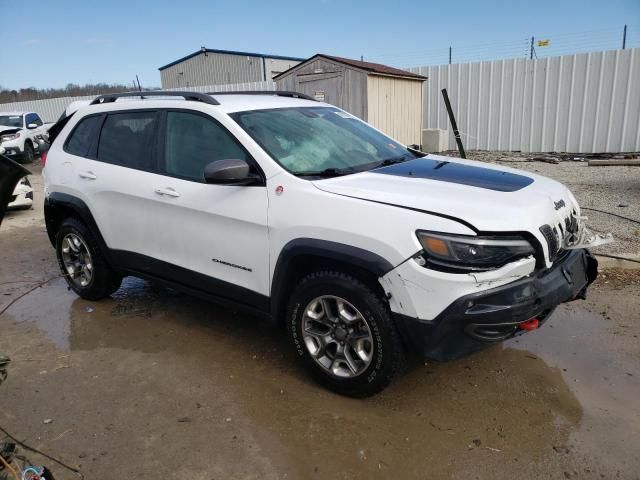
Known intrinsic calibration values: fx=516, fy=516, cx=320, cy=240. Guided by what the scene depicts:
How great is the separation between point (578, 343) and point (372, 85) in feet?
29.4

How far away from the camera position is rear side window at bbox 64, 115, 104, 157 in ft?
14.8

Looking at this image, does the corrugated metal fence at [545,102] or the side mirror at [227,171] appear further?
the corrugated metal fence at [545,102]

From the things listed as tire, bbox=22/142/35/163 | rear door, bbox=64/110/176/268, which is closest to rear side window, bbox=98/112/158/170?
rear door, bbox=64/110/176/268

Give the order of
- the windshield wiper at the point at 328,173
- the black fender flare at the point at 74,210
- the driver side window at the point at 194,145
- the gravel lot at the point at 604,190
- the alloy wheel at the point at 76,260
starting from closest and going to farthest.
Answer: the windshield wiper at the point at 328,173
the driver side window at the point at 194,145
the black fender flare at the point at 74,210
the alloy wheel at the point at 76,260
the gravel lot at the point at 604,190

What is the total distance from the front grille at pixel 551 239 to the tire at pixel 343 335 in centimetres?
94

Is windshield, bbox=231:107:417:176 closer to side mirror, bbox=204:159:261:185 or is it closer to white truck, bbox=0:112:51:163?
side mirror, bbox=204:159:261:185

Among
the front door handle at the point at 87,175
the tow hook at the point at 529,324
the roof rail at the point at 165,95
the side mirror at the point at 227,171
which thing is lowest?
the tow hook at the point at 529,324

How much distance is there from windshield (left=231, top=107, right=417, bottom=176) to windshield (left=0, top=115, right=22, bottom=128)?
16492mm

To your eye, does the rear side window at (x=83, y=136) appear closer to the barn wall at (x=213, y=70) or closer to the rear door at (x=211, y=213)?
the rear door at (x=211, y=213)

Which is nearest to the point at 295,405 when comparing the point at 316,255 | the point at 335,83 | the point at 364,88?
the point at 316,255

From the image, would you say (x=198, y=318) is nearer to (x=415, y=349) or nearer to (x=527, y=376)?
(x=415, y=349)

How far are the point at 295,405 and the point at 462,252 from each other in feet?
4.59

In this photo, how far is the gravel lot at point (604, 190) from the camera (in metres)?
5.58

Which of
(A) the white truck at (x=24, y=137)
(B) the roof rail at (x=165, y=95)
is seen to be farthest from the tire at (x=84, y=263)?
(A) the white truck at (x=24, y=137)
